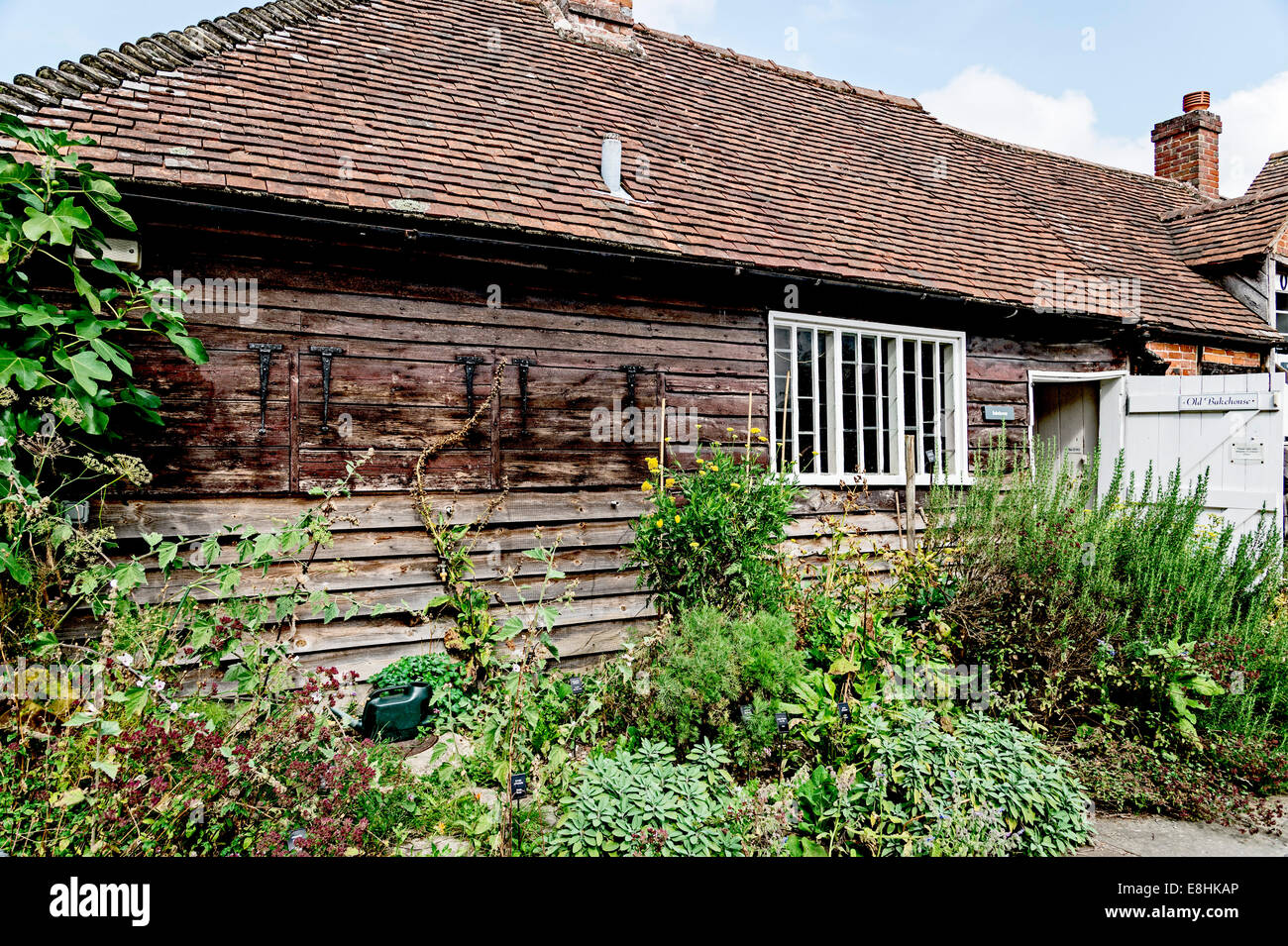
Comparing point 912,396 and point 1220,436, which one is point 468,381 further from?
point 1220,436

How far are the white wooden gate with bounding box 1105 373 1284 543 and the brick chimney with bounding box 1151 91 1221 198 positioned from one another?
8.93 metres

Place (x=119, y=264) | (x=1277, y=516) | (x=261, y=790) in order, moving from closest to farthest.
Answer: (x=261, y=790) → (x=119, y=264) → (x=1277, y=516)

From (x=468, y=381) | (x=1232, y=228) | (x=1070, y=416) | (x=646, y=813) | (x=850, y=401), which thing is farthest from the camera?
(x=1232, y=228)

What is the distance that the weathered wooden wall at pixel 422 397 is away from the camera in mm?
4742

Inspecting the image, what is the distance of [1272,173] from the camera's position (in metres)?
12.7

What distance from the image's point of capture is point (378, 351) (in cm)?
520

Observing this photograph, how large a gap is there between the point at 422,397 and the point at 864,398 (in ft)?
14.1

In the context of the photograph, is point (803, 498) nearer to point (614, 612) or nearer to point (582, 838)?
point (614, 612)

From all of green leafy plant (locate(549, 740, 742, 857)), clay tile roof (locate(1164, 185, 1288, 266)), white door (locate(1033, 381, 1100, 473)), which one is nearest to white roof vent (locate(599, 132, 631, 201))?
green leafy plant (locate(549, 740, 742, 857))

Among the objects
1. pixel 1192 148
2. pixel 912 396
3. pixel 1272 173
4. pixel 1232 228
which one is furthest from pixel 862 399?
pixel 1192 148

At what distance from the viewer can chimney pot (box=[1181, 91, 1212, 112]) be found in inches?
A: 527

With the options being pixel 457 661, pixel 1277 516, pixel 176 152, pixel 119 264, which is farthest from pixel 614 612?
pixel 1277 516

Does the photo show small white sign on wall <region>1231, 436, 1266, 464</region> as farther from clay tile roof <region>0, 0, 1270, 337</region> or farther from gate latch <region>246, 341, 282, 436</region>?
gate latch <region>246, 341, 282, 436</region>

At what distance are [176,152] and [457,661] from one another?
3964mm
